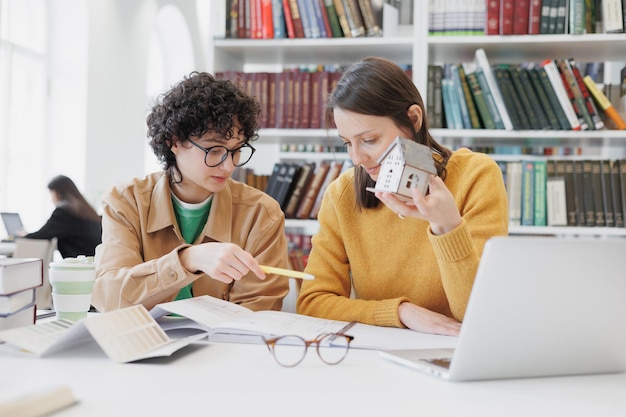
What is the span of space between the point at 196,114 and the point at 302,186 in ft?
4.02

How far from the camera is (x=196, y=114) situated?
1767 mm

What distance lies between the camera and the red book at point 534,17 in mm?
2756

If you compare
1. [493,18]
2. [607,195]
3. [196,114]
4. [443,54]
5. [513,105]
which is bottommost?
[607,195]

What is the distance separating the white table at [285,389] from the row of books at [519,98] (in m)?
1.87

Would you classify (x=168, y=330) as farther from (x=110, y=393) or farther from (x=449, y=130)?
(x=449, y=130)

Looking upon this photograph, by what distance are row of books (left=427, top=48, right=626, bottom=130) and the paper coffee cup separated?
5.91ft

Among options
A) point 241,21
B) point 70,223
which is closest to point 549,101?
point 241,21

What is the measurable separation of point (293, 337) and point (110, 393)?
1.22ft

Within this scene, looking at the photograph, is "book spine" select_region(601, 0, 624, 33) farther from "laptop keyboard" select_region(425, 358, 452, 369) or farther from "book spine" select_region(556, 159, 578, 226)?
"laptop keyboard" select_region(425, 358, 452, 369)

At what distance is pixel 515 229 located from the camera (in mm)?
2758

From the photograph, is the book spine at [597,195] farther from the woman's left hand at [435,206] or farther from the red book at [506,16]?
the woman's left hand at [435,206]

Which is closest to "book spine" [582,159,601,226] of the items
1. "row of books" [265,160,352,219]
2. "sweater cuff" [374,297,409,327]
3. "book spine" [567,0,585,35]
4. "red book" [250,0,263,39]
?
"book spine" [567,0,585,35]

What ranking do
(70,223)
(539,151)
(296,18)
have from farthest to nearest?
(539,151) → (70,223) → (296,18)

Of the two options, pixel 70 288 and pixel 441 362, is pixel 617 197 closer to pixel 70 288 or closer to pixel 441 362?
pixel 441 362
